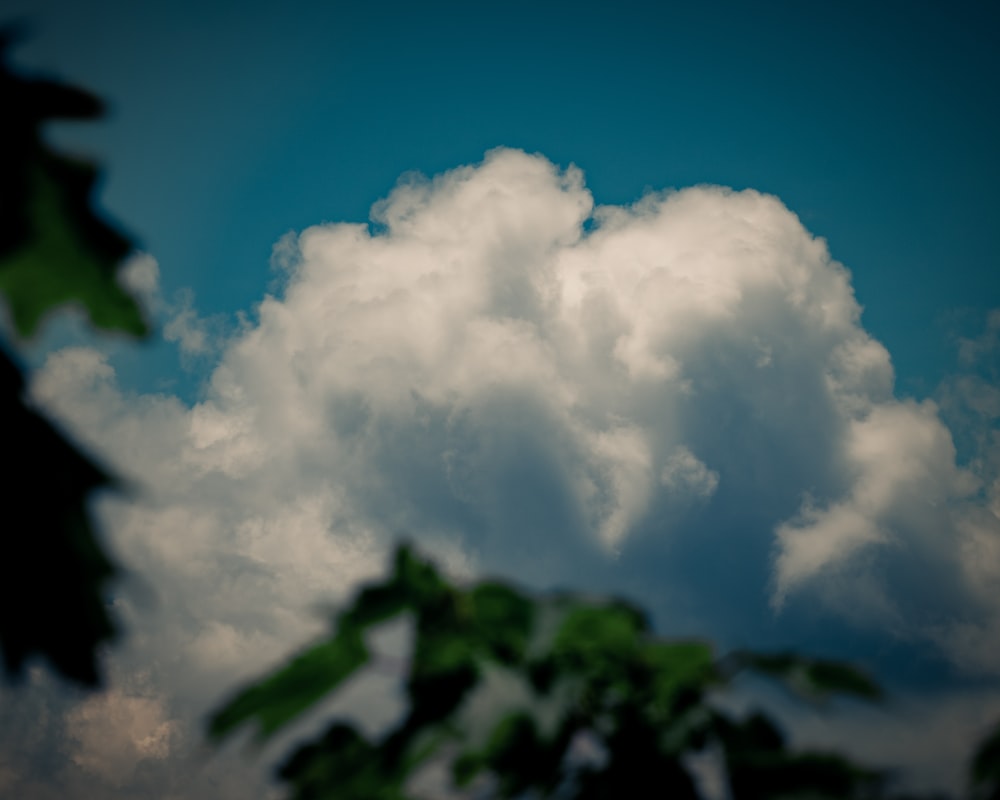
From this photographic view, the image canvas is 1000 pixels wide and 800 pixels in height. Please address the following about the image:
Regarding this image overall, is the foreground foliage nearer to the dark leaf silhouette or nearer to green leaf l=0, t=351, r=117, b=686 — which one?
the dark leaf silhouette

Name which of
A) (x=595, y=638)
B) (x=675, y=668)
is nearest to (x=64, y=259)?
(x=595, y=638)

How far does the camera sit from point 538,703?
5.81 feet

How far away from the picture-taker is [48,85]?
5.14 feet

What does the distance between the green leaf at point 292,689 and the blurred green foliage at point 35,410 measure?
50cm

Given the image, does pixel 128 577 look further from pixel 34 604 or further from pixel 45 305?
pixel 45 305

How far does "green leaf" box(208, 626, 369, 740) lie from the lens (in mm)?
1896

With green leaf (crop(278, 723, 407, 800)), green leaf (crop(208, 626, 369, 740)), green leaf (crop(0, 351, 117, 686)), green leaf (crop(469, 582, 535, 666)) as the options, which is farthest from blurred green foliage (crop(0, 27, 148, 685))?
green leaf (crop(469, 582, 535, 666))

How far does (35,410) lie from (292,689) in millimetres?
1025

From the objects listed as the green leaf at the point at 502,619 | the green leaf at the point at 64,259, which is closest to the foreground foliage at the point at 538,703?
the green leaf at the point at 502,619

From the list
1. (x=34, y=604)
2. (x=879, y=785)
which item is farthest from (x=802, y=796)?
(x=34, y=604)

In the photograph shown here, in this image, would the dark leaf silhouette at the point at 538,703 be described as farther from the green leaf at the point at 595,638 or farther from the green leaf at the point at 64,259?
the green leaf at the point at 64,259

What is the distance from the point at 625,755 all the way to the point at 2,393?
1.93 metres

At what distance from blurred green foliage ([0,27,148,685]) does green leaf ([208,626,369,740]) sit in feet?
1.65

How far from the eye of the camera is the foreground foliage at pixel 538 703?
175cm
